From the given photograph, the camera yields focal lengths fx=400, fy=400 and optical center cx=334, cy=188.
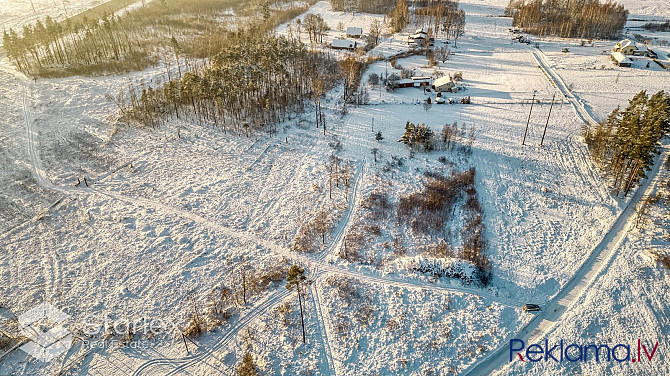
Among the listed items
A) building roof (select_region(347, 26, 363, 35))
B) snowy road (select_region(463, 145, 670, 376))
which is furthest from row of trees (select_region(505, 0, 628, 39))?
snowy road (select_region(463, 145, 670, 376))

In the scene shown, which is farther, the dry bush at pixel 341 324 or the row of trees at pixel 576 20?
the row of trees at pixel 576 20

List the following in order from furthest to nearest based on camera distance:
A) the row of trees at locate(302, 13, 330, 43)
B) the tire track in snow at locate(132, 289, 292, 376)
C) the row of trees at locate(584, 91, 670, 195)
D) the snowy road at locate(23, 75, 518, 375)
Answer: the row of trees at locate(302, 13, 330, 43) → the row of trees at locate(584, 91, 670, 195) → the snowy road at locate(23, 75, 518, 375) → the tire track in snow at locate(132, 289, 292, 376)

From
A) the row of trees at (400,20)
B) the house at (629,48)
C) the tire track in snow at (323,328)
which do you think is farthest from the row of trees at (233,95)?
the house at (629,48)

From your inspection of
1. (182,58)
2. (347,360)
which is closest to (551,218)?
(347,360)

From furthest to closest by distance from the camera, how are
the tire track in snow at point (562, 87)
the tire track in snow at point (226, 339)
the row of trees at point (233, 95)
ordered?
the tire track in snow at point (562, 87), the row of trees at point (233, 95), the tire track in snow at point (226, 339)

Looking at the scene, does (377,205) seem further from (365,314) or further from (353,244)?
(365,314)

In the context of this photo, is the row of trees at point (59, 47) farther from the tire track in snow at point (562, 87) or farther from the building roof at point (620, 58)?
the building roof at point (620, 58)

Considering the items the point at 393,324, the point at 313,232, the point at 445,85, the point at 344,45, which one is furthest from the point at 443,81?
the point at 393,324

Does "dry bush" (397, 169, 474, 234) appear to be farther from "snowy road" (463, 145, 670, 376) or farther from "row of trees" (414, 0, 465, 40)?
"row of trees" (414, 0, 465, 40)
